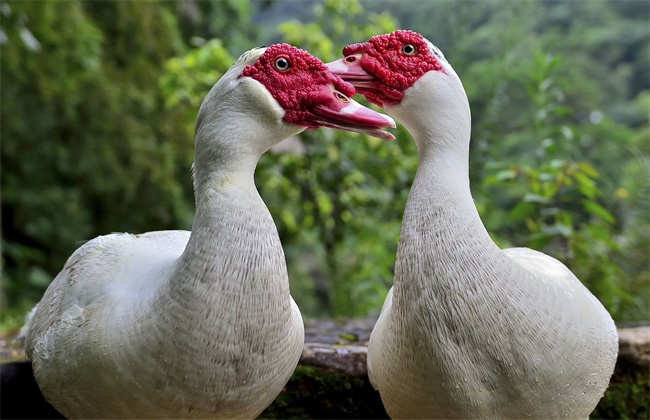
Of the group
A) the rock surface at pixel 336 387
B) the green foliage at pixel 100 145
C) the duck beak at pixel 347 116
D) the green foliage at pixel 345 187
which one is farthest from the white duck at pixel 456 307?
the green foliage at pixel 100 145

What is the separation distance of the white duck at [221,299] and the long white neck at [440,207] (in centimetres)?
12

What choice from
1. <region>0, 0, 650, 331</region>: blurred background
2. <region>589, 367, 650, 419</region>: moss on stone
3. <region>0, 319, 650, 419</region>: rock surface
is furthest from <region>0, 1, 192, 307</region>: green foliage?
→ <region>589, 367, 650, 419</region>: moss on stone

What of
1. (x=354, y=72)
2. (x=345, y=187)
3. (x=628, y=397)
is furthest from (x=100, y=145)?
(x=628, y=397)

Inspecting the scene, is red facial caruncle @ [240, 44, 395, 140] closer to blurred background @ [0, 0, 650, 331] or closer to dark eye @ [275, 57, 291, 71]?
dark eye @ [275, 57, 291, 71]

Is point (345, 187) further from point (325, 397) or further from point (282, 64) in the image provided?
point (282, 64)

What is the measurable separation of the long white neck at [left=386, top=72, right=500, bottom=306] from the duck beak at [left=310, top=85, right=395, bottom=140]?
0.10 metres

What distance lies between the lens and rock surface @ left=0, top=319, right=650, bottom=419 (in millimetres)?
2391

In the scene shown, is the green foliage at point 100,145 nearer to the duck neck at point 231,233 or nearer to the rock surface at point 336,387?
the rock surface at point 336,387

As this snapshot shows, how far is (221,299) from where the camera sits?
1.55 meters

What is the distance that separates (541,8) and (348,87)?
6755 millimetres

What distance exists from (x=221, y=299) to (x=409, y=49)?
0.79 metres

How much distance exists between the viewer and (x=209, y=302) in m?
1.55

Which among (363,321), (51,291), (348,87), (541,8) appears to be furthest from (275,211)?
(541,8)

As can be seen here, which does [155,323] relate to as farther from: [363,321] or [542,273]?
[363,321]
